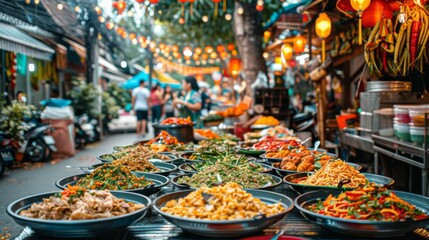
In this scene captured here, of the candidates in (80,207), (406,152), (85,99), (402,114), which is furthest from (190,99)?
(80,207)

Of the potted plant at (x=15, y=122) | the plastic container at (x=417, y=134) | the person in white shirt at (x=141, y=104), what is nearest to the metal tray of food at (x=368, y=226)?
the plastic container at (x=417, y=134)

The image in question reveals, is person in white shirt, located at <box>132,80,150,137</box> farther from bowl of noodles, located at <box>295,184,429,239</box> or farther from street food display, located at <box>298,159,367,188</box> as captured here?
bowl of noodles, located at <box>295,184,429,239</box>

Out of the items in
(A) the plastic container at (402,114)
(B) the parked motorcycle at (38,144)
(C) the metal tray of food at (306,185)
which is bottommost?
(B) the parked motorcycle at (38,144)

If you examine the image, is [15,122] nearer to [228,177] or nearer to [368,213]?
[228,177]

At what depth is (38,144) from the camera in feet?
37.0

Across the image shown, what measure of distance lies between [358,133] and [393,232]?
21.4ft

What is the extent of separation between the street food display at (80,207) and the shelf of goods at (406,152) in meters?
3.76

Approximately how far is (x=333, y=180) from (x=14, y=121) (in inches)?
342

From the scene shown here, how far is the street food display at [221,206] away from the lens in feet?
8.07

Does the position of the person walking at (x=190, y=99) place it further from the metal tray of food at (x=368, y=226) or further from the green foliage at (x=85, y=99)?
the metal tray of food at (x=368, y=226)

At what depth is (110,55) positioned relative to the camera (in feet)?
86.9

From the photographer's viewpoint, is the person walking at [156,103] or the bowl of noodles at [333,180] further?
the person walking at [156,103]

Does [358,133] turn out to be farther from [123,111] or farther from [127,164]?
[123,111]

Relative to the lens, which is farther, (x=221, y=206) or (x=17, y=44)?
(x=17, y=44)
